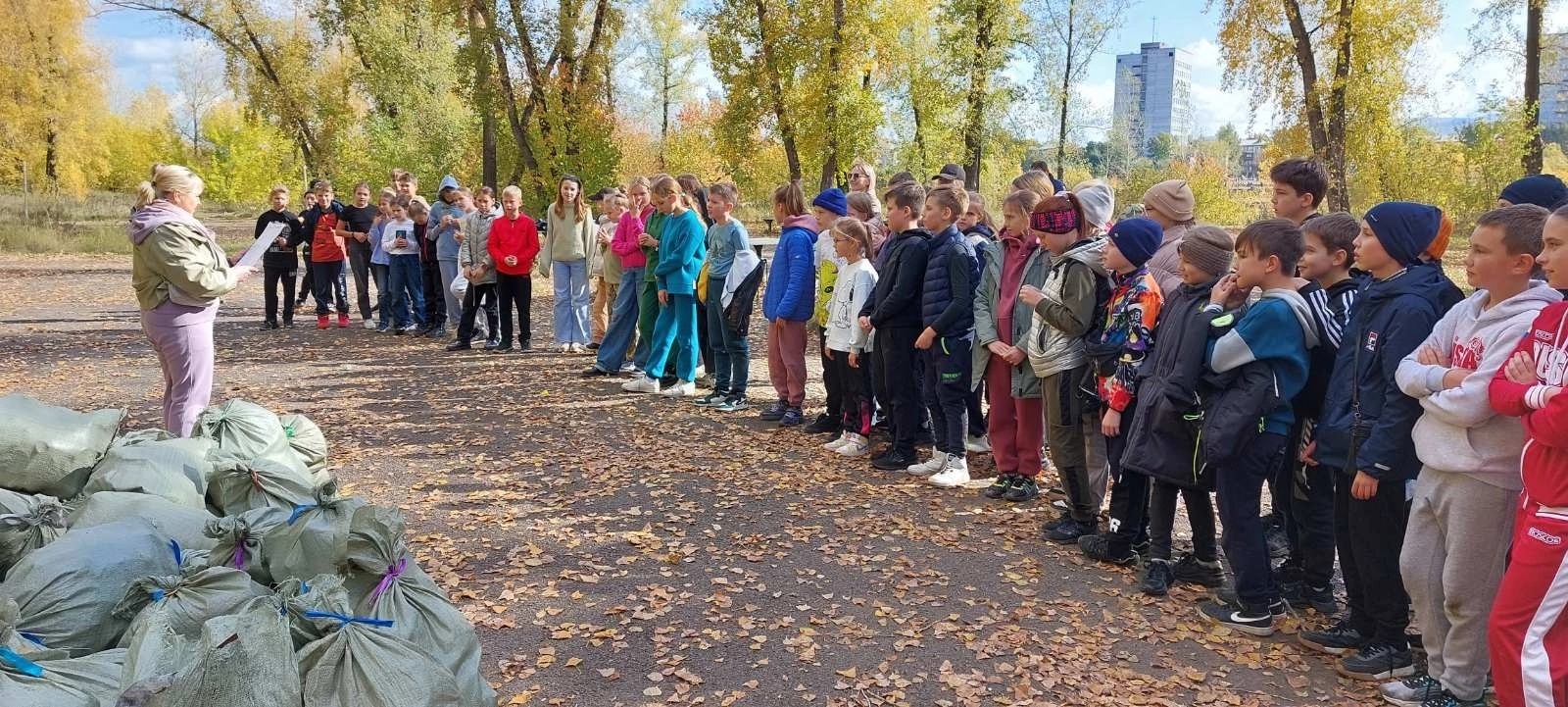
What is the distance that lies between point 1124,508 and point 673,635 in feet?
7.96

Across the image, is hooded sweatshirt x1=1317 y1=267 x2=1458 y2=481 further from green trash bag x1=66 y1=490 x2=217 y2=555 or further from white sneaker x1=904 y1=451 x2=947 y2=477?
green trash bag x1=66 y1=490 x2=217 y2=555

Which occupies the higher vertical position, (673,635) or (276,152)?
(276,152)

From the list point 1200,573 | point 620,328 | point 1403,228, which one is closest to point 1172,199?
point 1403,228

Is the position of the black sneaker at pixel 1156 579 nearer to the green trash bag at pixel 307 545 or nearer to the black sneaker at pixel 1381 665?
the black sneaker at pixel 1381 665

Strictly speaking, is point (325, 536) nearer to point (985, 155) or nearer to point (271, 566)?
point (271, 566)

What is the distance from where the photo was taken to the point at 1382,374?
148 inches

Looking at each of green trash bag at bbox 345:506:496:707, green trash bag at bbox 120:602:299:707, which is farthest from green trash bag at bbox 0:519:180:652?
green trash bag at bbox 345:506:496:707

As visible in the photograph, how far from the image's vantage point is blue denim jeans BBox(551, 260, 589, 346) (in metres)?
11.5

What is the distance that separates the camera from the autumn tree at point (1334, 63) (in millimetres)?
17453

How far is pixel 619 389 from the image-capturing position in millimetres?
9773

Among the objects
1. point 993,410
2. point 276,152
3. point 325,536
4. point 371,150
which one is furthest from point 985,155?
point 276,152

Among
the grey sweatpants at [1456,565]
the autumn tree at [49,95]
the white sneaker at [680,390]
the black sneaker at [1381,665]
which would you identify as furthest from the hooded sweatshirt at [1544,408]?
the autumn tree at [49,95]

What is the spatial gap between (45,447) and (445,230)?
8723mm

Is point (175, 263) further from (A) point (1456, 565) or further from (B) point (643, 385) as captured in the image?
(A) point (1456, 565)
